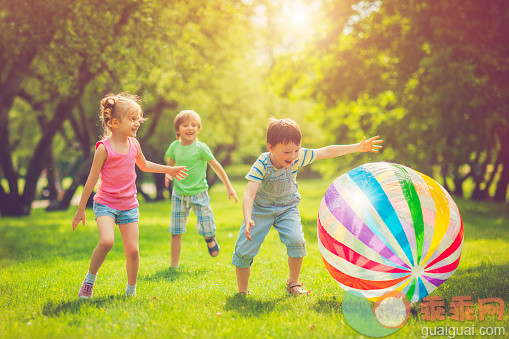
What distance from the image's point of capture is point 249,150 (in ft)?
94.2

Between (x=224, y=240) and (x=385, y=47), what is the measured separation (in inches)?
275

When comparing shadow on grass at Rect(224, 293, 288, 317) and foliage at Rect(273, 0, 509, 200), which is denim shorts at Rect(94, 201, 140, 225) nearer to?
shadow on grass at Rect(224, 293, 288, 317)

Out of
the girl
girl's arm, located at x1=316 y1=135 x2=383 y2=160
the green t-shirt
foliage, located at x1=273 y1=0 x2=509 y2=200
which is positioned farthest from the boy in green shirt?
foliage, located at x1=273 y1=0 x2=509 y2=200

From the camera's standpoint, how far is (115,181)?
4.54 meters

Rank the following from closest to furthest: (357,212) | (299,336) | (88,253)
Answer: (299,336)
(357,212)
(88,253)

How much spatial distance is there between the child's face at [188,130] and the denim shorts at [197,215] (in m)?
0.82

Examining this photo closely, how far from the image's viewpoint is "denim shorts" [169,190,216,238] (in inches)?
243

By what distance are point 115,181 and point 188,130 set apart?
186 cm

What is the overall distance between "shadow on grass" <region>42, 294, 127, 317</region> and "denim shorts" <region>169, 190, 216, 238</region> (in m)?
1.68

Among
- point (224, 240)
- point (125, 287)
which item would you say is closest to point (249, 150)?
point (224, 240)

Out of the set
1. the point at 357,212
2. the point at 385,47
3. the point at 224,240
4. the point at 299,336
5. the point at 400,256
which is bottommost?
the point at 224,240

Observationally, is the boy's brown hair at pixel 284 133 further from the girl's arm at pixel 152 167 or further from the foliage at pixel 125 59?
the foliage at pixel 125 59

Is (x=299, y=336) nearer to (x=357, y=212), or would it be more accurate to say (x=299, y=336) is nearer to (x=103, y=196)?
(x=357, y=212)

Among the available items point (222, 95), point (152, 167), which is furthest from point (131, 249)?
point (222, 95)
